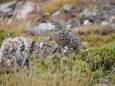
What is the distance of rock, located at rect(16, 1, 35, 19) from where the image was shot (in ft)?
88.6

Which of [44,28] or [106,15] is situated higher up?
[106,15]

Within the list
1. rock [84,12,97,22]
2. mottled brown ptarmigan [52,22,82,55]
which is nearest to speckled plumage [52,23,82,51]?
mottled brown ptarmigan [52,22,82,55]

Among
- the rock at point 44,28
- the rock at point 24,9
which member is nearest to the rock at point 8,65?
the rock at point 44,28

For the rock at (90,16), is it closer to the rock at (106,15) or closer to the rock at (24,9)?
the rock at (106,15)

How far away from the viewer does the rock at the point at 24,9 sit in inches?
1064

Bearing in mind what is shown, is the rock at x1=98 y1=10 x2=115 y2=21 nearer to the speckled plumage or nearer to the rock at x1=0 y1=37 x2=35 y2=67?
the speckled plumage

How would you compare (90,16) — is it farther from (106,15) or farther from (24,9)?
(24,9)

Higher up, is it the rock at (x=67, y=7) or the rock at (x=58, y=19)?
the rock at (x=67, y=7)

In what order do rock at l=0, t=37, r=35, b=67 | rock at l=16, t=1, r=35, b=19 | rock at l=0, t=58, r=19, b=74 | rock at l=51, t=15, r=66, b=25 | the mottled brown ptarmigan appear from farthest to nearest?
rock at l=16, t=1, r=35, b=19
rock at l=51, t=15, r=66, b=25
the mottled brown ptarmigan
rock at l=0, t=37, r=35, b=67
rock at l=0, t=58, r=19, b=74

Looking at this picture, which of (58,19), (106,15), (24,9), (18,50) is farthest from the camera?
(24,9)

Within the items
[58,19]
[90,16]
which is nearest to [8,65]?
[90,16]

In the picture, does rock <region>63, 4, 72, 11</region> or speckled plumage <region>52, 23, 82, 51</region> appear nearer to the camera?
speckled plumage <region>52, 23, 82, 51</region>

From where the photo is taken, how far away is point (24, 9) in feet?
91.8

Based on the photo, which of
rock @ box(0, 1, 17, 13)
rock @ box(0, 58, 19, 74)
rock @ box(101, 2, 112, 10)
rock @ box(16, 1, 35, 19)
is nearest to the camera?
rock @ box(0, 58, 19, 74)
